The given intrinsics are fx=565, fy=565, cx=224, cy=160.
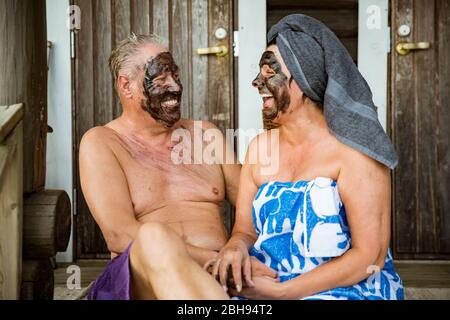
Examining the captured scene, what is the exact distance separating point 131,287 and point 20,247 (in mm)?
764

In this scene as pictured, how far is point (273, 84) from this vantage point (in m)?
1.98

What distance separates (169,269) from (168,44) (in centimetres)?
269

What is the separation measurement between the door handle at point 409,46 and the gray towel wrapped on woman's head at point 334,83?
6.95ft

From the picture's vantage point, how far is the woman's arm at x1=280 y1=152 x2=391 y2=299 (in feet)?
5.71

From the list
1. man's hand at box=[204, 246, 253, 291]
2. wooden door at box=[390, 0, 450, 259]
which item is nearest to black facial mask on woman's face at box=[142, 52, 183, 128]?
man's hand at box=[204, 246, 253, 291]

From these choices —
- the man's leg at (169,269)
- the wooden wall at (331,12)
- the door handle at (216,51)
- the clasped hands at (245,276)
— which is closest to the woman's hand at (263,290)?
the clasped hands at (245,276)

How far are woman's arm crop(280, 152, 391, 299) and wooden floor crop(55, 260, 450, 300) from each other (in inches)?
65.0

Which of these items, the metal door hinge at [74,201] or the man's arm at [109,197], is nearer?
the man's arm at [109,197]

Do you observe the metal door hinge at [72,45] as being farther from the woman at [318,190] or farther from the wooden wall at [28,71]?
the woman at [318,190]

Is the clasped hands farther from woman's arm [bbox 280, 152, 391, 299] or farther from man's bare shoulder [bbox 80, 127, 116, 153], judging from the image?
man's bare shoulder [bbox 80, 127, 116, 153]

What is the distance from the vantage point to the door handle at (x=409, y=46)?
3.80 meters

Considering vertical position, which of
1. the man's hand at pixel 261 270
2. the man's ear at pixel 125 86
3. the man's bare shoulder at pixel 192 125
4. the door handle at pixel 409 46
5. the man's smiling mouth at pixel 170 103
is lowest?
the man's hand at pixel 261 270
